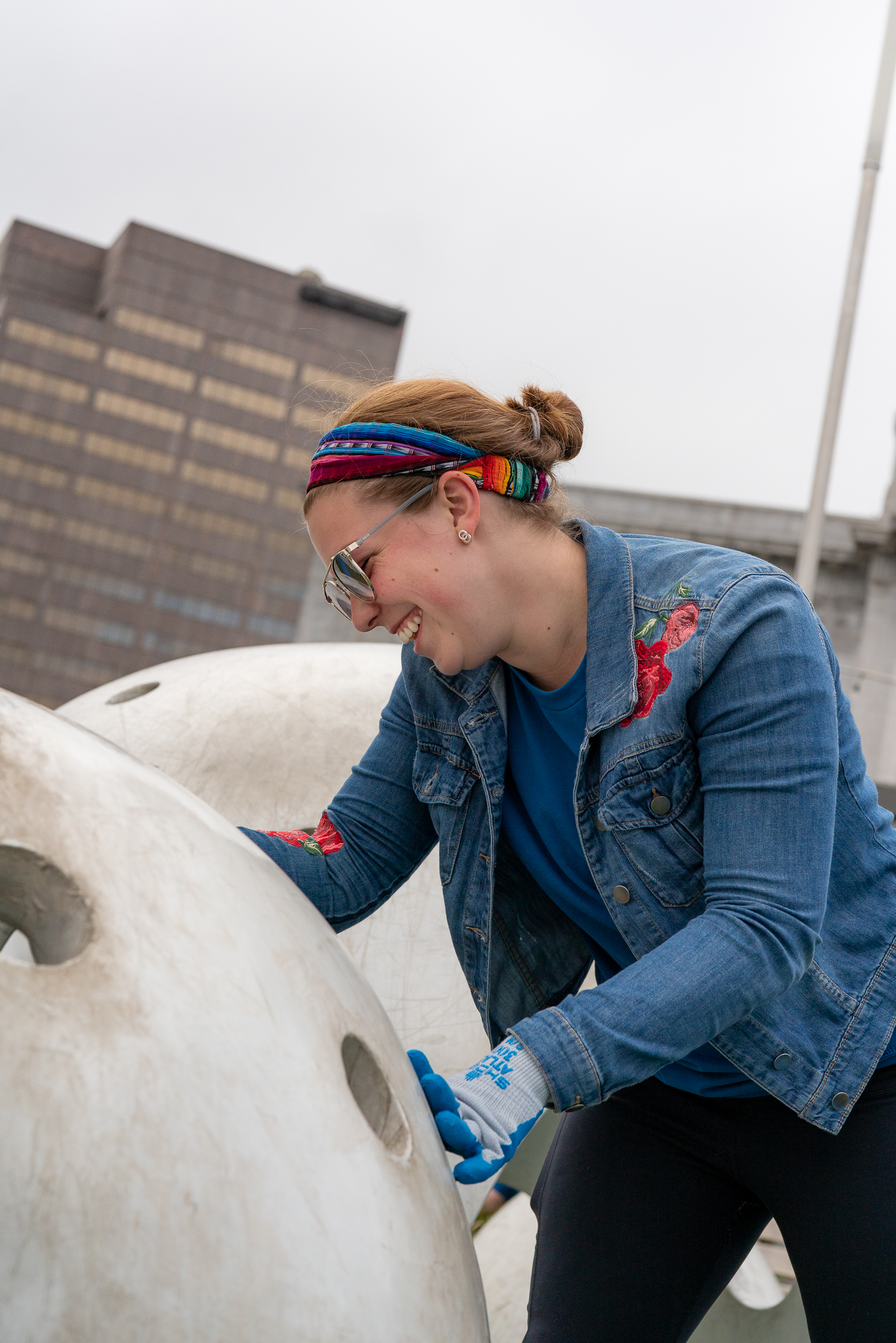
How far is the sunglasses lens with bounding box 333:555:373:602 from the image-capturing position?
2.12 metres

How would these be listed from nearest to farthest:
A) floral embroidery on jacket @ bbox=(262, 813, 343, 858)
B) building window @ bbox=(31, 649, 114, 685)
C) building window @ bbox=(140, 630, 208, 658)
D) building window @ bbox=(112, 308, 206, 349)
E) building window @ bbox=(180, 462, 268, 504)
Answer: floral embroidery on jacket @ bbox=(262, 813, 343, 858)
building window @ bbox=(31, 649, 114, 685)
building window @ bbox=(140, 630, 208, 658)
building window @ bbox=(112, 308, 206, 349)
building window @ bbox=(180, 462, 268, 504)

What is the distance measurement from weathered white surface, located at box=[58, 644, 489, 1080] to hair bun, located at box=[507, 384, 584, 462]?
5.83ft

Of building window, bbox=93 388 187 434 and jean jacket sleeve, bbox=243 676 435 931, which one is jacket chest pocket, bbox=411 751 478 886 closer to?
jean jacket sleeve, bbox=243 676 435 931

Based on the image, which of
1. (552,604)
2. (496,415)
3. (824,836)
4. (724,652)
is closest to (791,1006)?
(824,836)

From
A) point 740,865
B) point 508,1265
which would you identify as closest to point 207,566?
point 508,1265

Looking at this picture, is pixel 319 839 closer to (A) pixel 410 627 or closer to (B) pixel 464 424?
(A) pixel 410 627

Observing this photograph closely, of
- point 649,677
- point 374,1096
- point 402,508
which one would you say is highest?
point 402,508

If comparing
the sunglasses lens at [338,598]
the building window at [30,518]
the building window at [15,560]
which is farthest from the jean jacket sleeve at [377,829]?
the building window at [30,518]

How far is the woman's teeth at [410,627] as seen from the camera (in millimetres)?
2160

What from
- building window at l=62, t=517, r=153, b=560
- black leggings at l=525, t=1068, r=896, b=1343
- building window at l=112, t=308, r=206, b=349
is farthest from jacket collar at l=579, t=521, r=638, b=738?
building window at l=112, t=308, r=206, b=349

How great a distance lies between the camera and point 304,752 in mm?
4027

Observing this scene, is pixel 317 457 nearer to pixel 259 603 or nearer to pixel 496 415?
pixel 496 415

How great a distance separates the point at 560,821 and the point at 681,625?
41 centimetres

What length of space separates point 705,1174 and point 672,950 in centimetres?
71
